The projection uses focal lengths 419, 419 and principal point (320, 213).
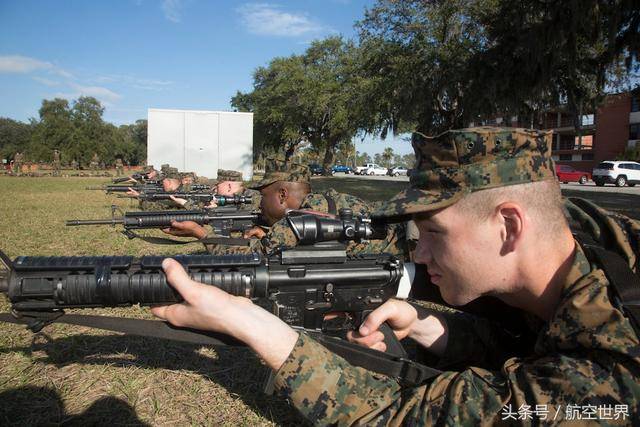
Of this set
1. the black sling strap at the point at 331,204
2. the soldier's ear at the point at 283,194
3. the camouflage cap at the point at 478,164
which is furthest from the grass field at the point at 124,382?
the camouflage cap at the point at 478,164

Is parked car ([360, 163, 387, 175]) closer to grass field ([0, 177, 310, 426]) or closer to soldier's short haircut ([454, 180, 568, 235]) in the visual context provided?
grass field ([0, 177, 310, 426])

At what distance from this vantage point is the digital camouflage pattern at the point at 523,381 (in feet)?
4.69

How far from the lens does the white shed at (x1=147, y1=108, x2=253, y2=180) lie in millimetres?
25406

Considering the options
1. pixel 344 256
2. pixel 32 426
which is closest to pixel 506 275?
pixel 344 256

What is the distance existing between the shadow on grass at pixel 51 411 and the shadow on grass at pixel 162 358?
0.9 inches

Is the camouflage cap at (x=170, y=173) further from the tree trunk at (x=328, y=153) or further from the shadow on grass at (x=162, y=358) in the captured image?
the tree trunk at (x=328, y=153)

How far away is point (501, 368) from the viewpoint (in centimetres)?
179

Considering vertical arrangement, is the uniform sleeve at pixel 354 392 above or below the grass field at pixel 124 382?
→ above

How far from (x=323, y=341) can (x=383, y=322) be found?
1.48 feet

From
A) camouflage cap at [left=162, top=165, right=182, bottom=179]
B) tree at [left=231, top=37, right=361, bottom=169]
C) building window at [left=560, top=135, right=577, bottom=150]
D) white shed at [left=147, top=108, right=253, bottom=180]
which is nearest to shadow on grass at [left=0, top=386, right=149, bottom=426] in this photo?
camouflage cap at [left=162, top=165, right=182, bottom=179]

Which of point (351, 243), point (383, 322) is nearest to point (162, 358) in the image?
point (351, 243)

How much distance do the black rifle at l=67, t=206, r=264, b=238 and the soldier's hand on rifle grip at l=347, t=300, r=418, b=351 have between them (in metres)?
3.70

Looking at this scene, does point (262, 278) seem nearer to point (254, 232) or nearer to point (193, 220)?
point (254, 232)

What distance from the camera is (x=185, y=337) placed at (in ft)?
7.62
